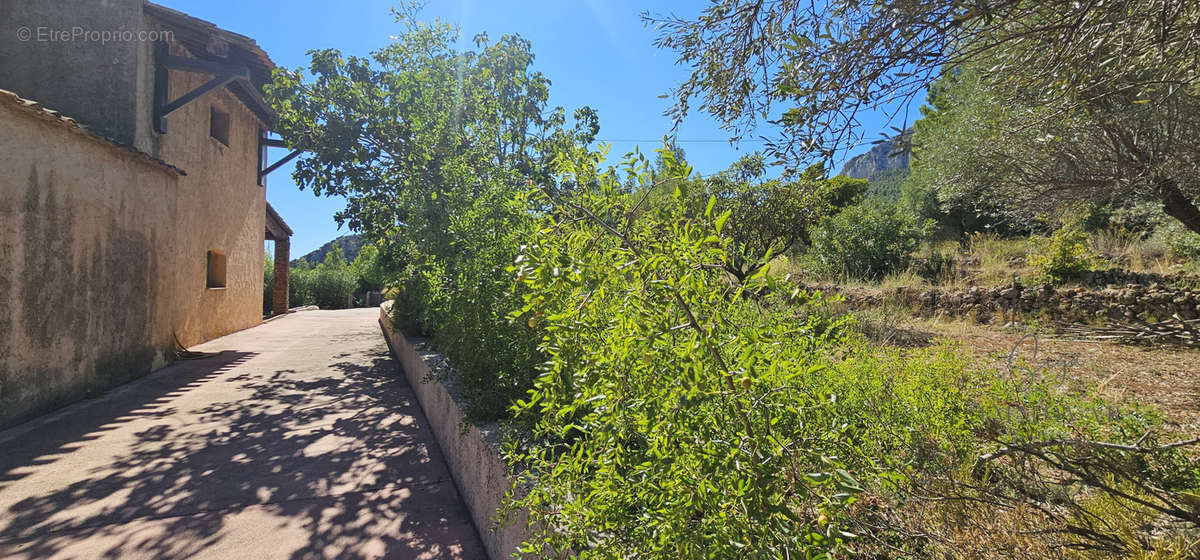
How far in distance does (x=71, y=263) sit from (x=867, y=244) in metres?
13.4

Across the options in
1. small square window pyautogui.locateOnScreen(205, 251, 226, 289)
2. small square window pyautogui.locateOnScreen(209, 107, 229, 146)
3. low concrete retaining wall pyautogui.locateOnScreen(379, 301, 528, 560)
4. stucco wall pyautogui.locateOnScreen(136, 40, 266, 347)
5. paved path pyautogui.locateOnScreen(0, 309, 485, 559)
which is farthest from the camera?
small square window pyautogui.locateOnScreen(209, 107, 229, 146)

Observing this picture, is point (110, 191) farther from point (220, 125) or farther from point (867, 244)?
point (867, 244)

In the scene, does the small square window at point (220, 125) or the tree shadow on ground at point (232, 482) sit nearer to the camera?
the tree shadow on ground at point (232, 482)

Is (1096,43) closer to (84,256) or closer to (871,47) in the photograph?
(871,47)

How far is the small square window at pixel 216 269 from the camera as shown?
397 inches

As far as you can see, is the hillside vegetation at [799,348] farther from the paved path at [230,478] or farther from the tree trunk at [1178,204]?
the paved path at [230,478]

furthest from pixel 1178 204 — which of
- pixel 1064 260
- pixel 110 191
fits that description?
pixel 110 191

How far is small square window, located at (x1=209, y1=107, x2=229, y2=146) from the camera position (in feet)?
33.5

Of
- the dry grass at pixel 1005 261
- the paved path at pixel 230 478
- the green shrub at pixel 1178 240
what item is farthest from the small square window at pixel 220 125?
the green shrub at pixel 1178 240

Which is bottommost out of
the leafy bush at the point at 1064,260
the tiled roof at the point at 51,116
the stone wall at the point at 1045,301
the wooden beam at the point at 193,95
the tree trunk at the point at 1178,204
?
the stone wall at the point at 1045,301

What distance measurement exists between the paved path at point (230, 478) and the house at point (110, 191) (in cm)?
77

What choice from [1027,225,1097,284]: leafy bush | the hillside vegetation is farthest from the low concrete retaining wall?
[1027,225,1097,284]: leafy bush

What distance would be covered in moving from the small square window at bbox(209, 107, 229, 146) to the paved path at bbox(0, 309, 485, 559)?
6060mm

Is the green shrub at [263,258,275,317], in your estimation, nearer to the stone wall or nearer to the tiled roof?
the tiled roof
